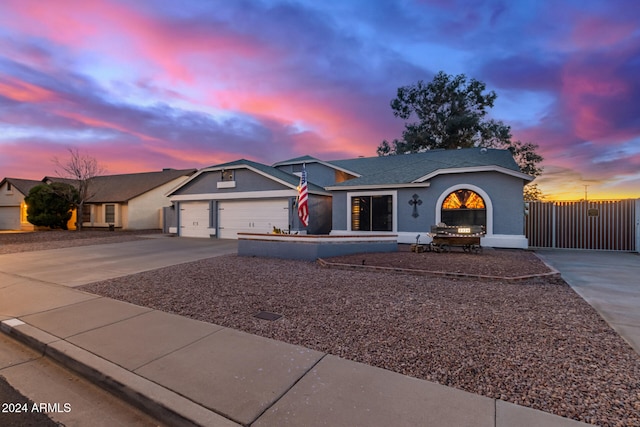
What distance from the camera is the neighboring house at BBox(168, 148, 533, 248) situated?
41.4ft

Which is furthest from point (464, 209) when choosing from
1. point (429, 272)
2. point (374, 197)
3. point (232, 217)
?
point (232, 217)

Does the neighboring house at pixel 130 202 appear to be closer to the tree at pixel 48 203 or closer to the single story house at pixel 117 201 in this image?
the single story house at pixel 117 201

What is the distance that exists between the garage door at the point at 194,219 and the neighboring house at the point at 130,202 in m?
8.70

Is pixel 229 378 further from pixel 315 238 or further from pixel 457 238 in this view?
pixel 457 238

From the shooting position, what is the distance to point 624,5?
9.59m

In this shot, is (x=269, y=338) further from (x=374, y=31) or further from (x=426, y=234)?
(x=374, y=31)

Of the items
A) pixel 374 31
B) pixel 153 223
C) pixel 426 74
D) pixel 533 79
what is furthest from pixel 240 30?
pixel 426 74

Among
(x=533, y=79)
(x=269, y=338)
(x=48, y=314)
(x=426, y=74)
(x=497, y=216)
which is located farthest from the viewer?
(x=426, y=74)

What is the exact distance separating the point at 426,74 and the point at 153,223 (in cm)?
3103

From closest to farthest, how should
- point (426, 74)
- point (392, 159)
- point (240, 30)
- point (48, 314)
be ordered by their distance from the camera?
1. point (48, 314)
2. point (240, 30)
3. point (392, 159)
4. point (426, 74)

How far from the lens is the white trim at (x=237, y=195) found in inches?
651

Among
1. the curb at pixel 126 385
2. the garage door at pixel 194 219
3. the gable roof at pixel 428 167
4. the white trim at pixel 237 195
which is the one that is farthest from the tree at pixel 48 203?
the curb at pixel 126 385

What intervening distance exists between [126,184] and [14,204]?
11.4 m

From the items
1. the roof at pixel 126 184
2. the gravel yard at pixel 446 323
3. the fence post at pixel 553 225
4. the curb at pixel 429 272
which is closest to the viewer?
the gravel yard at pixel 446 323
